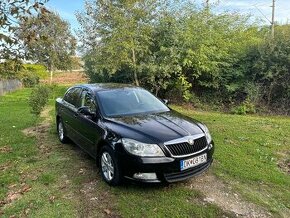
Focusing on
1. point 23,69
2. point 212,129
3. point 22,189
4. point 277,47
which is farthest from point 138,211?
point 277,47

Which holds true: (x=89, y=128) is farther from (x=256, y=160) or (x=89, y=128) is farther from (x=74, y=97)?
(x=256, y=160)

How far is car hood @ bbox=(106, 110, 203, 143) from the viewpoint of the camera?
461cm

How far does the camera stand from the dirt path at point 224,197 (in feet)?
14.0

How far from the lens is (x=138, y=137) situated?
4.59m

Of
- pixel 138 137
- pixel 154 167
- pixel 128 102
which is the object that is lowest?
pixel 154 167

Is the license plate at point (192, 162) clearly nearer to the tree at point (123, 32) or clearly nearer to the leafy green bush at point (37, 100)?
the leafy green bush at point (37, 100)

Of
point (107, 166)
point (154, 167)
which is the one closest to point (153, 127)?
point (154, 167)

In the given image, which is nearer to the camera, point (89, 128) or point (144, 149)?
point (144, 149)

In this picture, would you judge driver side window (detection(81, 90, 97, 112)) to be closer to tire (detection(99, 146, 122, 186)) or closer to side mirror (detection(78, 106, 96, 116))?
side mirror (detection(78, 106, 96, 116))

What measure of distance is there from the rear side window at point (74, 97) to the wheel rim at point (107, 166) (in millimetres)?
1849

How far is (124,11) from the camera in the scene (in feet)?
48.2

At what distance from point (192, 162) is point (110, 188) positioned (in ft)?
4.28

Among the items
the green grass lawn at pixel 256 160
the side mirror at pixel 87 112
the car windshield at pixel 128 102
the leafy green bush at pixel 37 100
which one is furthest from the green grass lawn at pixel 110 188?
the leafy green bush at pixel 37 100

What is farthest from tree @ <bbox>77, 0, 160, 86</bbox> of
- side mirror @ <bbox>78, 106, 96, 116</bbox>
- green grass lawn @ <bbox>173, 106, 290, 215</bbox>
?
side mirror @ <bbox>78, 106, 96, 116</bbox>
